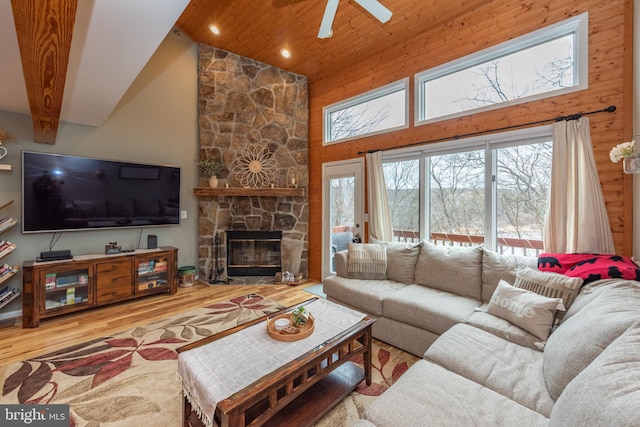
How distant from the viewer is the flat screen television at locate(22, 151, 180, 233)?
121 inches

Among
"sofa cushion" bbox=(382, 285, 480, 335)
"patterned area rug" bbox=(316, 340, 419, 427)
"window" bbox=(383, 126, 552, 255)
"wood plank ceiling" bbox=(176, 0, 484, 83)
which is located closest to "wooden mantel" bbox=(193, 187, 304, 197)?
"window" bbox=(383, 126, 552, 255)

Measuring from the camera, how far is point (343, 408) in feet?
5.77

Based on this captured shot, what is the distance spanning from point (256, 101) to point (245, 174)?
4.26 ft

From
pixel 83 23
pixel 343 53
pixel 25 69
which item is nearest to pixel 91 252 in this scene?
pixel 25 69

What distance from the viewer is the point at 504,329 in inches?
74.2

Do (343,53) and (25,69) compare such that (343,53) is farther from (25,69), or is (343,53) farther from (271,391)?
(271,391)

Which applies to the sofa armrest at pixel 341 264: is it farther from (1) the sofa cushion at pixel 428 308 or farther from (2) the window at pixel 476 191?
(2) the window at pixel 476 191

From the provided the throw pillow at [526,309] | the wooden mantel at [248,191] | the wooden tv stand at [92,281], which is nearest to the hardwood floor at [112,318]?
the wooden tv stand at [92,281]

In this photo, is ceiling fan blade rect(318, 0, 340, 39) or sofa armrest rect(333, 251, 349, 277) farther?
sofa armrest rect(333, 251, 349, 277)

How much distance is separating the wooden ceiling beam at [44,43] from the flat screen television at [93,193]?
111 centimetres

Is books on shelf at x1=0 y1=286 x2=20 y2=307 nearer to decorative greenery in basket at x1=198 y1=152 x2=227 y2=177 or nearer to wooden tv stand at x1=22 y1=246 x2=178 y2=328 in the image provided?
wooden tv stand at x1=22 y1=246 x2=178 y2=328

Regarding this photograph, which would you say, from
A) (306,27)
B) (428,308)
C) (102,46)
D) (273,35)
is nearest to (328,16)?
(306,27)

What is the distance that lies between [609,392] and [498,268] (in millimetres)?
1818

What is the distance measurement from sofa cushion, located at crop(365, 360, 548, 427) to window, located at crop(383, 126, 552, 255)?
209cm
